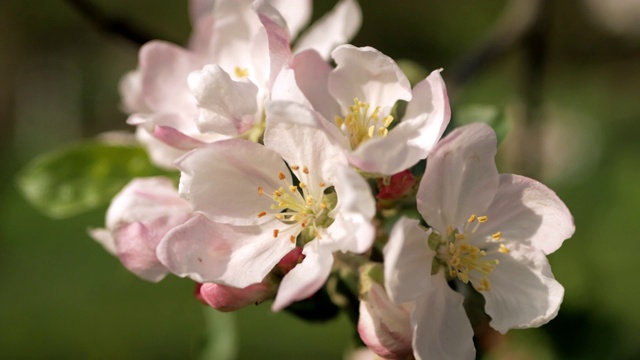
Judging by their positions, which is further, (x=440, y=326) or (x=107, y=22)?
(x=107, y=22)

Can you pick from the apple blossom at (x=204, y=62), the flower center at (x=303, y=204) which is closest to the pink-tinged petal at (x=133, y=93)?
the apple blossom at (x=204, y=62)

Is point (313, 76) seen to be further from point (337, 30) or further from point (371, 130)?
point (337, 30)

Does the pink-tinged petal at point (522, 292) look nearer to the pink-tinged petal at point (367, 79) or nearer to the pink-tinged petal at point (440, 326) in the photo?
the pink-tinged petal at point (440, 326)

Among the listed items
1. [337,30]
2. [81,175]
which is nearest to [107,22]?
[81,175]

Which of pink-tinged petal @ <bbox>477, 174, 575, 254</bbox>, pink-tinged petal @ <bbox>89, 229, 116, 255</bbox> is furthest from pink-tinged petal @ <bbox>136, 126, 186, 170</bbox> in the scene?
pink-tinged petal @ <bbox>477, 174, 575, 254</bbox>

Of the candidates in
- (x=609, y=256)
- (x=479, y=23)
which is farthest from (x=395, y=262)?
(x=479, y=23)
